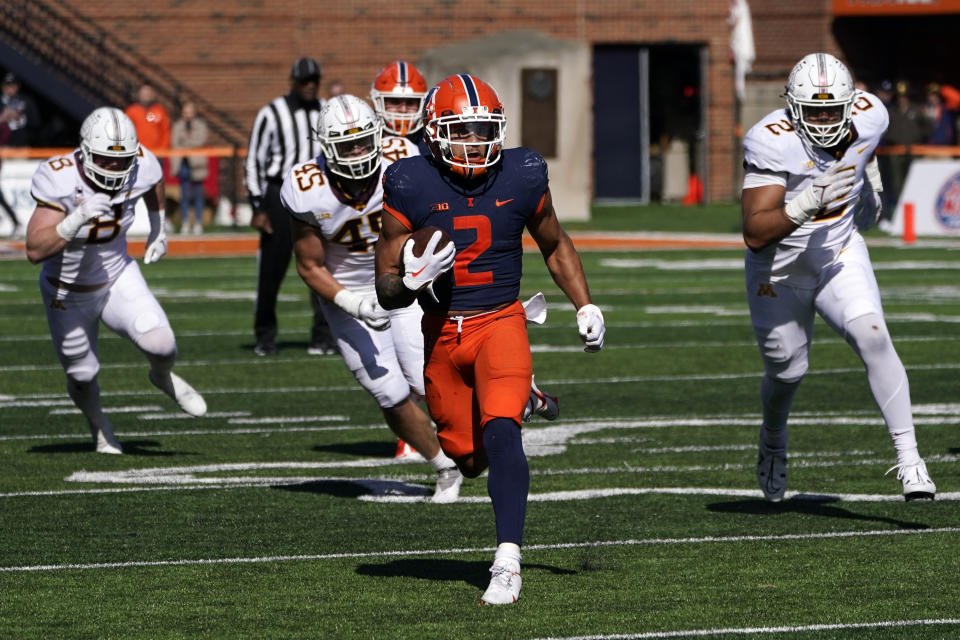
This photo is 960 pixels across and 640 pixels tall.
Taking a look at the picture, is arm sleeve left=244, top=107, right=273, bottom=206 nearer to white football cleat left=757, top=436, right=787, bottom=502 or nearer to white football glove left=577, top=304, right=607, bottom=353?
white football cleat left=757, top=436, right=787, bottom=502

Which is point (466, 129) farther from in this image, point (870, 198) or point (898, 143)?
point (898, 143)

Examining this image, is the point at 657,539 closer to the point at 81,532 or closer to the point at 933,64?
the point at 81,532

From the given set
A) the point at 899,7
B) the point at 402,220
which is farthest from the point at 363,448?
the point at 899,7

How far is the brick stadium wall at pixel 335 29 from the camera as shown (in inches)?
1160

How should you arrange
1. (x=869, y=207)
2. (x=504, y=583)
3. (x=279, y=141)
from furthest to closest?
(x=279, y=141) < (x=869, y=207) < (x=504, y=583)

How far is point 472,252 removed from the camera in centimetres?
573

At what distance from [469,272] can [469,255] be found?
2.1 inches

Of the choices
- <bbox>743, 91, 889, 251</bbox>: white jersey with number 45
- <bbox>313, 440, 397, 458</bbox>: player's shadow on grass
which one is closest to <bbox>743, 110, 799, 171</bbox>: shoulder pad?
<bbox>743, 91, 889, 251</bbox>: white jersey with number 45

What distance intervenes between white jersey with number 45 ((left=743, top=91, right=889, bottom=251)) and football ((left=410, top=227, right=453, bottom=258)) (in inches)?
63.5

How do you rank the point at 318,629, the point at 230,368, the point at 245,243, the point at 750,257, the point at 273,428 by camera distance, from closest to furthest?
the point at 318,629 < the point at 750,257 < the point at 273,428 < the point at 230,368 < the point at 245,243

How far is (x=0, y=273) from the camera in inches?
731

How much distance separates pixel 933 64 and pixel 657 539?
2792 cm

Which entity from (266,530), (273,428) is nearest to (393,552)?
(266,530)

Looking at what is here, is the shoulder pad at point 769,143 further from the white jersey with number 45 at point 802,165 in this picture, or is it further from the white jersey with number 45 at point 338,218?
the white jersey with number 45 at point 338,218
